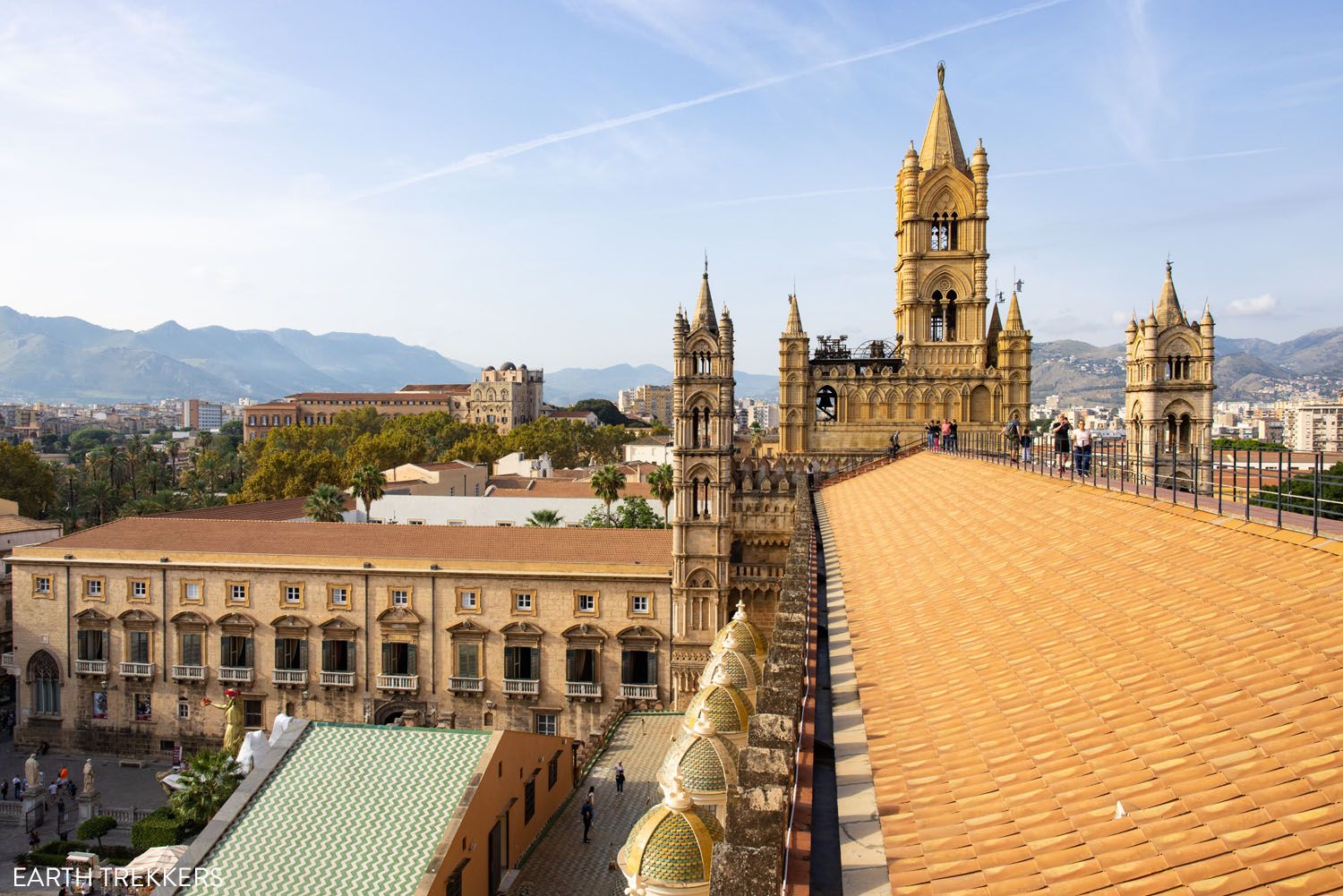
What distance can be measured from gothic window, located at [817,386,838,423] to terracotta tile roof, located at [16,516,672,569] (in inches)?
A: 606

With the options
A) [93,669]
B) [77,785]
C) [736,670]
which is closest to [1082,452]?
[736,670]

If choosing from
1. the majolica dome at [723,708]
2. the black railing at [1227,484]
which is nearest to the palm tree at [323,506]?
the black railing at [1227,484]

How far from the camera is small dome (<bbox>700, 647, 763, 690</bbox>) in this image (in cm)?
1388

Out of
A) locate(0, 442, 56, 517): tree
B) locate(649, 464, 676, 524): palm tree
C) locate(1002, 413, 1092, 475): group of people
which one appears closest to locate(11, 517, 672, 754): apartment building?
locate(649, 464, 676, 524): palm tree

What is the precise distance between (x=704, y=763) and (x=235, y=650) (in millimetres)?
33357

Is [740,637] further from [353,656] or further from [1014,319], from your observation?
[1014,319]

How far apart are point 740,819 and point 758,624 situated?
1376 inches

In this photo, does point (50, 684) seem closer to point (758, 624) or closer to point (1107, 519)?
point (758, 624)

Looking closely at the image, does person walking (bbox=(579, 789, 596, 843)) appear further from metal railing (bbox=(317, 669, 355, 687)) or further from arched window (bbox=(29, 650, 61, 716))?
arched window (bbox=(29, 650, 61, 716))

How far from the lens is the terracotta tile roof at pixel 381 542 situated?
3828 cm

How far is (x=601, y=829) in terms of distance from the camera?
24375 mm

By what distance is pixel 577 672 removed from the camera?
37344 millimetres

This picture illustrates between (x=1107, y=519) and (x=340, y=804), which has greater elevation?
(x=1107, y=519)

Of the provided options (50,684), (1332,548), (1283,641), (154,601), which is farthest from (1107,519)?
(50,684)
